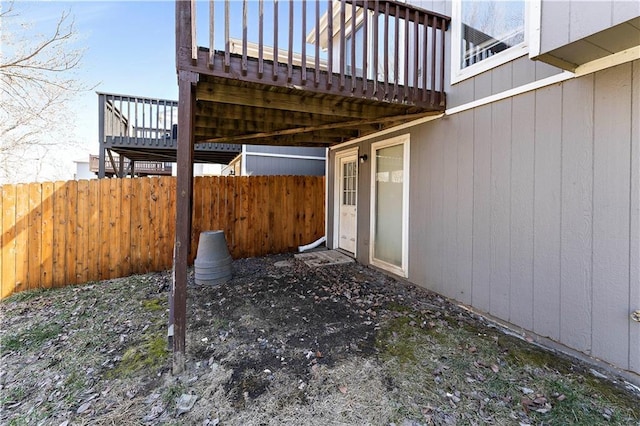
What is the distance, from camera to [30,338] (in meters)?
2.86

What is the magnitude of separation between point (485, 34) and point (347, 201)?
3594 mm

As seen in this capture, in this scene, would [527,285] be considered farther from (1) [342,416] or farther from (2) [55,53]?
(2) [55,53]

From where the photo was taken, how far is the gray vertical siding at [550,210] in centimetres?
213

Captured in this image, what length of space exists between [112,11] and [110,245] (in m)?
4.58

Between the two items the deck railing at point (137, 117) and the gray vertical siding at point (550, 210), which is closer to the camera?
the gray vertical siding at point (550, 210)

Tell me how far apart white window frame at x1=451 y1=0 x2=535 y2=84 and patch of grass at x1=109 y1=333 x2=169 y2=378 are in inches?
170

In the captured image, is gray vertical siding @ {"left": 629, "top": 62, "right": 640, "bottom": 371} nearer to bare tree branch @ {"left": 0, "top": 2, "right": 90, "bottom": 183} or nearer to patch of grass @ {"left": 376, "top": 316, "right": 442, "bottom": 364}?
patch of grass @ {"left": 376, "top": 316, "right": 442, "bottom": 364}

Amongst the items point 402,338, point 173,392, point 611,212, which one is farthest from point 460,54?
point 173,392

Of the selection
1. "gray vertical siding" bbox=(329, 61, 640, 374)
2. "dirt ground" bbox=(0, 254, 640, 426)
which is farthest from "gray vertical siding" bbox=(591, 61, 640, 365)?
"dirt ground" bbox=(0, 254, 640, 426)

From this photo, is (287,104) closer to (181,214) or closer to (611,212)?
(181,214)

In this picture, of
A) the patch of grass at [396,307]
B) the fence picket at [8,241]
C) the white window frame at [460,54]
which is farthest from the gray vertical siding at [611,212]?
the fence picket at [8,241]

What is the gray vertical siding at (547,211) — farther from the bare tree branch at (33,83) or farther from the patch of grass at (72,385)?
the bare tree branch at (33,83)

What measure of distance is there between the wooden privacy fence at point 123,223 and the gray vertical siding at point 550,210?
362 centimetres

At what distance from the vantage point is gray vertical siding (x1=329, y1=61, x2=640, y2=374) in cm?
213
